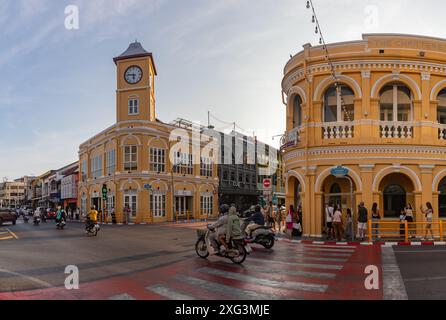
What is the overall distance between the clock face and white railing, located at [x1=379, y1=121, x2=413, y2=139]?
27847 millimetres

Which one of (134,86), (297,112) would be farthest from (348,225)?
(134,86)

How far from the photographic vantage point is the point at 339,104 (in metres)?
19.1

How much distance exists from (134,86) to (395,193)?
29071 mm

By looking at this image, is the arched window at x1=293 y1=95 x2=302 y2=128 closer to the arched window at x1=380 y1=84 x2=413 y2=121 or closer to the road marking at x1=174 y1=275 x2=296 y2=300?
the arched window at x1=380 y1=84 x2=413 y2=121

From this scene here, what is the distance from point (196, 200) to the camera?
43844 millimetres

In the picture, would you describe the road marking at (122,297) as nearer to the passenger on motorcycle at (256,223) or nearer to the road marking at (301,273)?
the road marking at (301,273)

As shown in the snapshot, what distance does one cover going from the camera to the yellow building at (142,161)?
121 ft

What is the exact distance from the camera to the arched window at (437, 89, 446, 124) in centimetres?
1931

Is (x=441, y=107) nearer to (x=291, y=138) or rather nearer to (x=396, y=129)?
(x=396, y=129)

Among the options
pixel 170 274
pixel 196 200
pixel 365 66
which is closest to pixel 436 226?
pixel 365 66

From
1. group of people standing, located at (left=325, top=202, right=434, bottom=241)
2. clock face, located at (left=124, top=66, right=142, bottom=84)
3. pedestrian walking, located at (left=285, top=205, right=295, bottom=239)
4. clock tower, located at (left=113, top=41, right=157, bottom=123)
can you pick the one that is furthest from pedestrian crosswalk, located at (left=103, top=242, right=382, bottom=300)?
clock face, located at (left=124, top=66, right=142, bottom=84)
